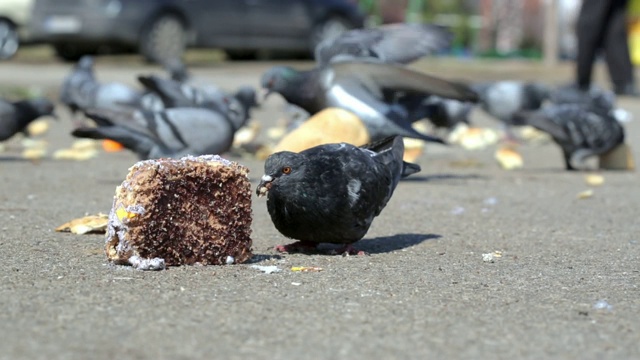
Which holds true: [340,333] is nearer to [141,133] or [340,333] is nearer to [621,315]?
[621,315]

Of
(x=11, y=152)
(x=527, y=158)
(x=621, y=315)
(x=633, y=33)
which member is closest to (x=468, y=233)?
(x=621, y=315)

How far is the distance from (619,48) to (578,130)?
596 cm

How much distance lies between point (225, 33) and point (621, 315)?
16833 millimetres

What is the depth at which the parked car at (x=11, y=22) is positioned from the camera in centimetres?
2041

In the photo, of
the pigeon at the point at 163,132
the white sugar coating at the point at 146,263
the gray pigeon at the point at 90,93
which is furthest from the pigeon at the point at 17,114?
the white sugar coating at the point at 146,263

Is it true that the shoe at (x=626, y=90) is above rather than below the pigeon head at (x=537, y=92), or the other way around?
below

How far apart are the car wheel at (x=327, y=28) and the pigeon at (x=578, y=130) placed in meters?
12.9

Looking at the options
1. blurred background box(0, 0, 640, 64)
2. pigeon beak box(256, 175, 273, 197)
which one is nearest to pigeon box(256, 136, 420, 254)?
pigeon beak box(256, 175, 273, 197)

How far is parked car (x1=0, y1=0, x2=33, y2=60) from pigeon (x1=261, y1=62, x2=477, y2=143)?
46.4 feet

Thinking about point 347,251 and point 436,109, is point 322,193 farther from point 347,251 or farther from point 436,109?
point 436,109

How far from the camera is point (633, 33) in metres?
23.8

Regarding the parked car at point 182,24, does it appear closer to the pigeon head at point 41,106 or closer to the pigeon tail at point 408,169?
the pigeon head at point 41,106

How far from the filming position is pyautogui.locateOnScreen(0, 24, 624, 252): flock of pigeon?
14.8ft

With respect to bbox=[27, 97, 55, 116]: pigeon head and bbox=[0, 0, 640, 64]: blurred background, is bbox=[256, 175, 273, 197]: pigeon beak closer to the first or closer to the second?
bbox=[27, 97, 55, 116]: pigeon head
